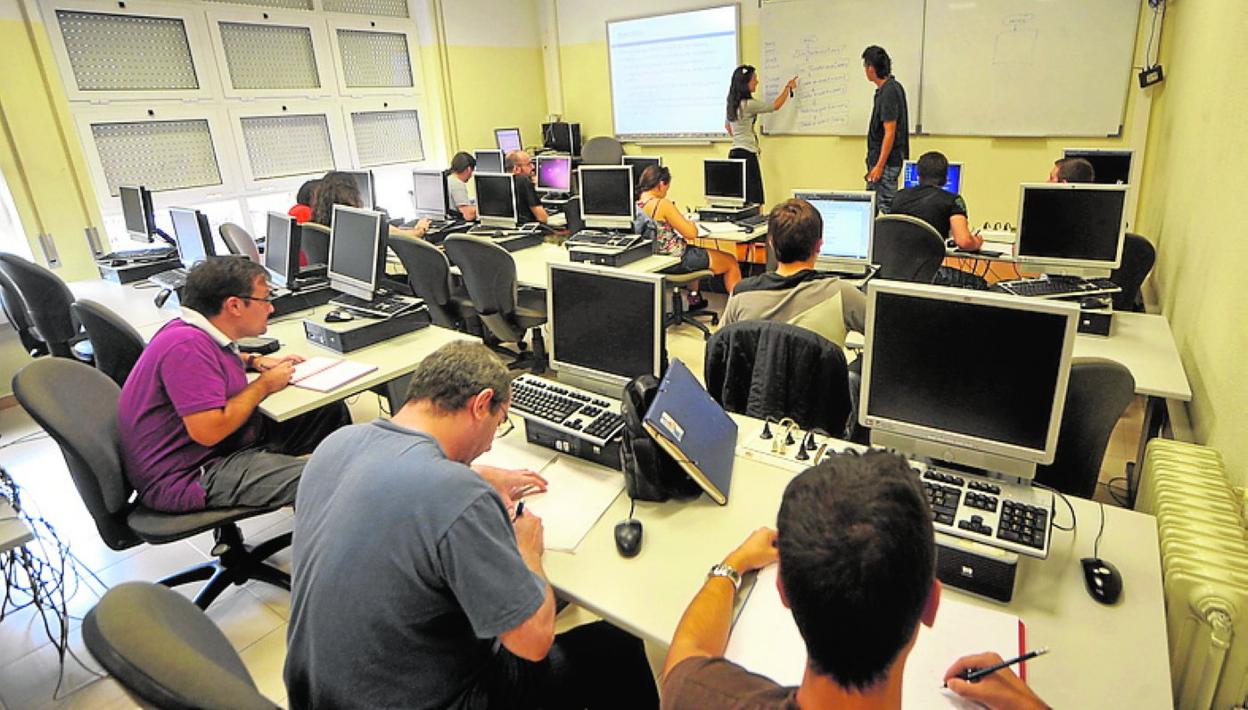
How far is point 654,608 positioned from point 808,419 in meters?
0.94

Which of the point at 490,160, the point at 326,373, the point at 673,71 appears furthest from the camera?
the point at 673,71

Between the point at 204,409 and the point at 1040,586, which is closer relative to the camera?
the point at 1040,586

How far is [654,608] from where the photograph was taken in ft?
4.27

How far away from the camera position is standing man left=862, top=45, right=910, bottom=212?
5.00 m

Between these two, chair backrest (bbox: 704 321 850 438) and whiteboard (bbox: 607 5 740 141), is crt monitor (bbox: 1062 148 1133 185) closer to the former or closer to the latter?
chair backrest (bbox: 704 321 850 438)

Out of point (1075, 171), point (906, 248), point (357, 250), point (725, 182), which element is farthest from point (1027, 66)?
point (357, 250)

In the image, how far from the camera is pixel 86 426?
204cm

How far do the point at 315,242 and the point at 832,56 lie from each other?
14.9 feet

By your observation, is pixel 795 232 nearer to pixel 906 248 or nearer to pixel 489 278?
pixel 906 248

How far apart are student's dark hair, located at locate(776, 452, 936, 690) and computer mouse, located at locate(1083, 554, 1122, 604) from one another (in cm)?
65

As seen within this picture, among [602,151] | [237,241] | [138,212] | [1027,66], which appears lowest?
[237,241]

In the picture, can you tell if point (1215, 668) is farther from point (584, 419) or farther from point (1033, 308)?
point (584, 419)

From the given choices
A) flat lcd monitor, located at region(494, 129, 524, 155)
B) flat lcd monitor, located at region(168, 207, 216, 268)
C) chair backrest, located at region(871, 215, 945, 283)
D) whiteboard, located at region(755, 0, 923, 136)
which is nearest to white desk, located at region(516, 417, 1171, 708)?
chair backrest, located at region(871, 215, 945, 283)

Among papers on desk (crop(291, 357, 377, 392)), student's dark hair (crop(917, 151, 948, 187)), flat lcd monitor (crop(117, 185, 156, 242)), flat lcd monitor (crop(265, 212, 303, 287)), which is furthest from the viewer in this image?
flat lcd monitor (crop(117, 185, 156, 242))
